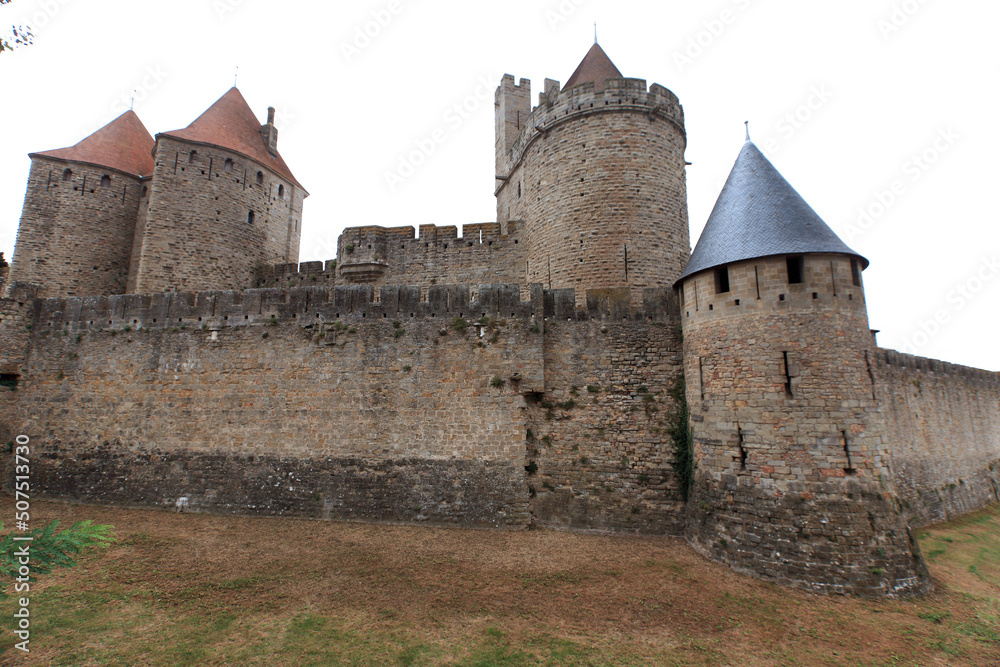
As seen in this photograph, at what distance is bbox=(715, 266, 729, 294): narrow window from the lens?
8477 millimetres

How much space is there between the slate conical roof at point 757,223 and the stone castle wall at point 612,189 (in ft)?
10.8

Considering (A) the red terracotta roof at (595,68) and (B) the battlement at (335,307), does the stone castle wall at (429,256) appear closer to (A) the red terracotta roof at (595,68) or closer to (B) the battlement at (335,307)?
(B) the battlement at (335,307)

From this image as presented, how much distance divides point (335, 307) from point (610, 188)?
7963 millimetres

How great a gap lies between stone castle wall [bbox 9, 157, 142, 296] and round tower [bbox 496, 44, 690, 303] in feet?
53.1

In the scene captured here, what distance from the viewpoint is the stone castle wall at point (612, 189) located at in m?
12.6

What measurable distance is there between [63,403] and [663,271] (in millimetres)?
15614

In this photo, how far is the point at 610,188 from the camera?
1281 cm

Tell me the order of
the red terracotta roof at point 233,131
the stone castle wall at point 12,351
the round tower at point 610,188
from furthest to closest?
the red terracotta roof at point 233,131 → the round tower at point 610,188 → the stone castle wall at point 12,351

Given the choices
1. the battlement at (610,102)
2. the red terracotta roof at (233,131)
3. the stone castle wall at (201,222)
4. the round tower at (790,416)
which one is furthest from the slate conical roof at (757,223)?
the red terracotta roof at (233,131)

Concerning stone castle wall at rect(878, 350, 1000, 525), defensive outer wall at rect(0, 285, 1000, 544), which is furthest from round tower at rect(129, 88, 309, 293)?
stone castle wall at rect(878, 350, 1000, 525)

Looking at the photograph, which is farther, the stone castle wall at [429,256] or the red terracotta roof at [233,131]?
the red terracotta roof at [233,131]

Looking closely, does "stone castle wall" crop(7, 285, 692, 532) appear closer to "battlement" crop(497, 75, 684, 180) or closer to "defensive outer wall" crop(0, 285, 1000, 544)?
"defensive outer wall" crop(0, 285, 1000, 544)

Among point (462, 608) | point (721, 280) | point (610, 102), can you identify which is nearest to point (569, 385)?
point (721, 280)

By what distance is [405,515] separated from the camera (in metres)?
9.33
